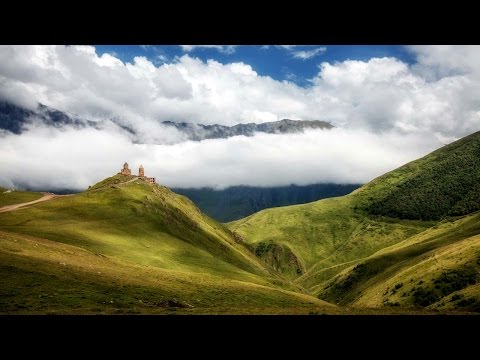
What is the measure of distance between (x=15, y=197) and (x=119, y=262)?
87860 mm

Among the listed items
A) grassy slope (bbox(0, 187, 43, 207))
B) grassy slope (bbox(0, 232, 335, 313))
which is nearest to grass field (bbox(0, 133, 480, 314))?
grassy slope (bbox(0, 232, 335, 313))

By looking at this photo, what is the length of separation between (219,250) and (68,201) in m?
60.1

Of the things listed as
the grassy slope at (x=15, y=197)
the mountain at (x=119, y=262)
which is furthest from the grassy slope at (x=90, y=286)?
the grassy slope at (x=15, y=197)

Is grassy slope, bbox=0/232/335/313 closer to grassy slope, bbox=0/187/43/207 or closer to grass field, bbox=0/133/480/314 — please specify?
grass field, bbox=0/133/480/314

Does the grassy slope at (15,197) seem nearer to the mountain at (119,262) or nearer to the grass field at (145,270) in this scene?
the mountain at (119,262)

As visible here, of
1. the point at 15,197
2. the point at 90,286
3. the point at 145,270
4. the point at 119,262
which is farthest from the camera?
the point at 15,197

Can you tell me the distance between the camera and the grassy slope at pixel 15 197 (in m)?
146

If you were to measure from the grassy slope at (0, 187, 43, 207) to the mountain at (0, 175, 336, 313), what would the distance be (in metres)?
0.71

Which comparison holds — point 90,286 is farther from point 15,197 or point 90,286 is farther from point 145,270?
point 15,197

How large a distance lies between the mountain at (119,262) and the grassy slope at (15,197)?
71cm

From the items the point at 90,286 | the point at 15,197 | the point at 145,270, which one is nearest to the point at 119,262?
the point at 145,270

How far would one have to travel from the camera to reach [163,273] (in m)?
89.6

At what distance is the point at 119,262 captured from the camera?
87.4m
